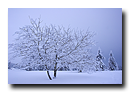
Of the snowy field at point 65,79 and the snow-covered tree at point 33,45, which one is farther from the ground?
the snow-covered tree at point 33,45

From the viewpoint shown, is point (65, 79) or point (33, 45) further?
point (65, 79)

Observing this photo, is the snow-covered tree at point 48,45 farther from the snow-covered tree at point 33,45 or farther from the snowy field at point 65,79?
the snowy field at point 65,79

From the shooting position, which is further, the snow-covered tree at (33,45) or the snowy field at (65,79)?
the snowy field at (65,79)

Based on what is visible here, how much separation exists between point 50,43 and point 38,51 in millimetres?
792

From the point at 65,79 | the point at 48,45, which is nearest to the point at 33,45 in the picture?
the point at 48,45

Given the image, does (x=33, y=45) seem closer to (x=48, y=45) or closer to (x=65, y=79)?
(x=48, y=45)

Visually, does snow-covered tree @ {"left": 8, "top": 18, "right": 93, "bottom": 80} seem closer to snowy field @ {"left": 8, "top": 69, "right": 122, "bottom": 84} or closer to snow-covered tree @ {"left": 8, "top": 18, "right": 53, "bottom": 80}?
snow-covered tree @ {"left": 8, "top": 18, "right": 53, "bottom": 80}

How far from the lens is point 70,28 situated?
20.0 ft

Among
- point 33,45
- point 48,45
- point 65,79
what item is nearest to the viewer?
point 33,45

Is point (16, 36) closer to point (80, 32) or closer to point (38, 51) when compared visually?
point (38, 51)

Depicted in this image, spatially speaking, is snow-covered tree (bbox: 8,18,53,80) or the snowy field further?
the snowy field

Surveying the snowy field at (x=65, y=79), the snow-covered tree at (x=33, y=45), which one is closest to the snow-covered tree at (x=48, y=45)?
the snow-covered tree at (x=33, y=45)

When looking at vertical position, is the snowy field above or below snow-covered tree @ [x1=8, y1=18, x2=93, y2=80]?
below

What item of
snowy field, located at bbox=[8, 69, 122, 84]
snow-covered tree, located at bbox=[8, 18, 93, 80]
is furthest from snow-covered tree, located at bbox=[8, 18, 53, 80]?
snowy field, located at bbox=[8, 69, 122, 84]
